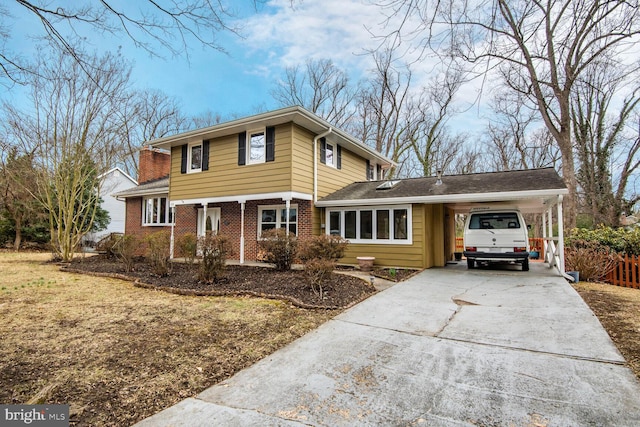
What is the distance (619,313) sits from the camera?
18.4ft

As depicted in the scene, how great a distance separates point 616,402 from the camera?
2748 mm

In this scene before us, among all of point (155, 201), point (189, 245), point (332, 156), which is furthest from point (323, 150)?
point (155, 201)

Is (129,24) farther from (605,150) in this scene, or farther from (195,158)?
(605,150)

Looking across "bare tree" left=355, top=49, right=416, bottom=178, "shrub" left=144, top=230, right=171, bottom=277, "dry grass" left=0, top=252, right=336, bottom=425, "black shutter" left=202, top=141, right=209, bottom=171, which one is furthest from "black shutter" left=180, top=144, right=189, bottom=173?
"bare tree" left=355, top=49, right=416, bottom=178

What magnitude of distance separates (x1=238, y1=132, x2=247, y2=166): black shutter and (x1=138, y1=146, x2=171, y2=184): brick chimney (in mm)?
9057

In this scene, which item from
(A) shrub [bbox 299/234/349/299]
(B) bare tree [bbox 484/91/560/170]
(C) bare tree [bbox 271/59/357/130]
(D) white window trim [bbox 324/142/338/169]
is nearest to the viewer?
(A) shrub [bbox 299/234/349/299]

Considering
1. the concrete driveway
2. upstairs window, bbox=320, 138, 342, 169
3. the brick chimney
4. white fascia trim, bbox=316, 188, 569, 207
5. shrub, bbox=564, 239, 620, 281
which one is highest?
the brick chimney

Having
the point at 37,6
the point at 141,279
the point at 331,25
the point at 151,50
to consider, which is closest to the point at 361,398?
the point at 331,25

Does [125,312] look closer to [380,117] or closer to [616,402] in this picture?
[616,402]

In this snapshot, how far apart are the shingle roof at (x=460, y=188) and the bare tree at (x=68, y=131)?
964cm

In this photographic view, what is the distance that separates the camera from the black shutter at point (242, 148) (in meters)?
11.6

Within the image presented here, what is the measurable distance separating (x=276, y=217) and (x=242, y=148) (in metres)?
2.82

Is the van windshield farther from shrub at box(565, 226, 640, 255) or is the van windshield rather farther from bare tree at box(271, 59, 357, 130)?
bare tree at box(271, 59, 357, 130)

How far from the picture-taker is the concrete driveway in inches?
102
